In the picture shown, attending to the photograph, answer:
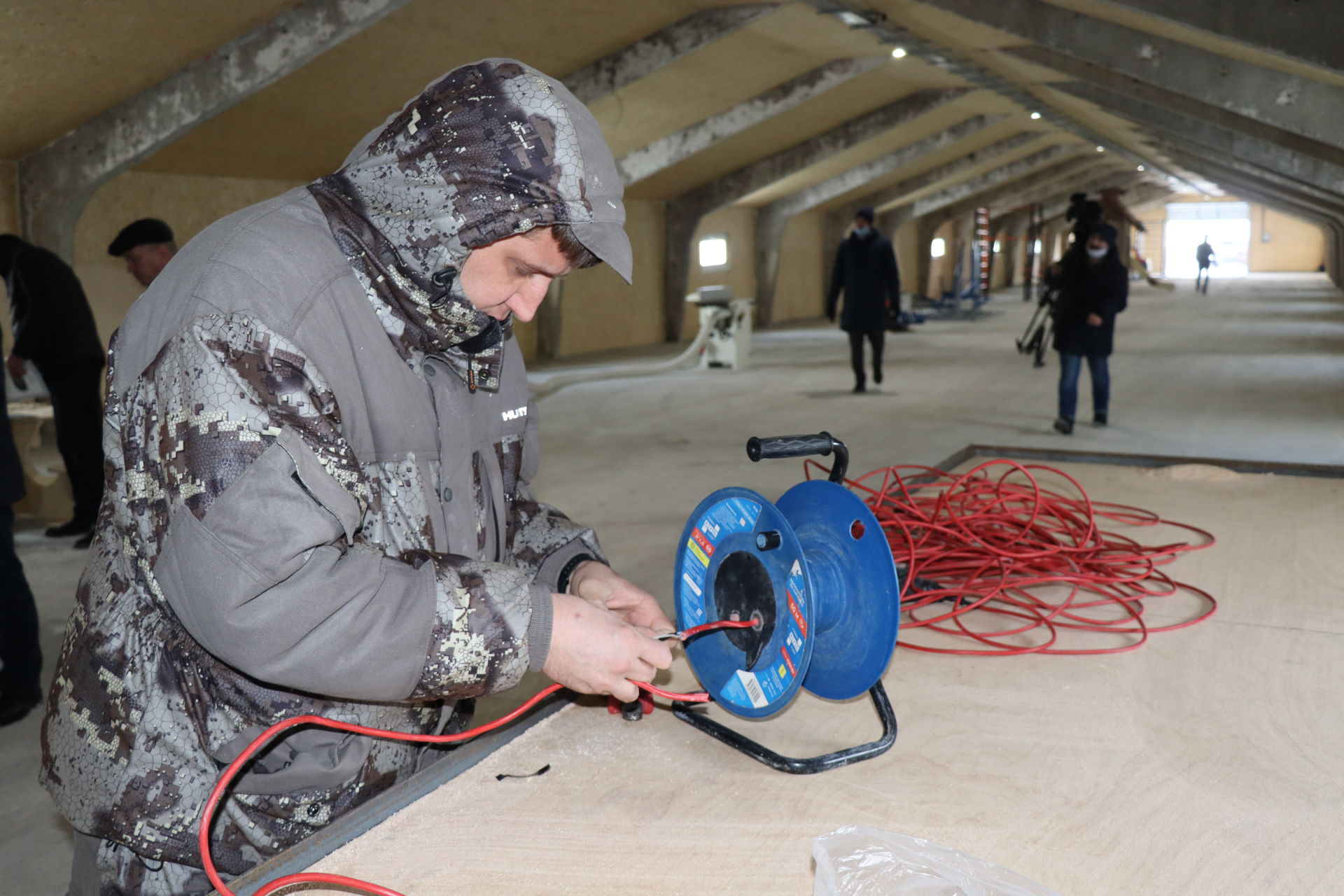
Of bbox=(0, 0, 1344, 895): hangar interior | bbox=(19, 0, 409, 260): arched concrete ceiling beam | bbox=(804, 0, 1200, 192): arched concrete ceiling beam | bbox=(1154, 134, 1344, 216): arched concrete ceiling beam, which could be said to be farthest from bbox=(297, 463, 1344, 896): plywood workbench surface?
bbox=(1154, 134, 1344, 216): arched concrete ceiling beam

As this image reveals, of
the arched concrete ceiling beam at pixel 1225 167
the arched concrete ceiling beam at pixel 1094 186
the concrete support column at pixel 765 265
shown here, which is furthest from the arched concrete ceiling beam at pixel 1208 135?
the arched concrete ceiling beam at pixel 1094 186

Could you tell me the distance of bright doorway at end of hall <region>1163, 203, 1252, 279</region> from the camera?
33.4 m

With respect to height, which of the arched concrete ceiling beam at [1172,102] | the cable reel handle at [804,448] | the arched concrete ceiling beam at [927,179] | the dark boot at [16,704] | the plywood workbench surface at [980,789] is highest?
the arched concrete ceiling beam at [927,179]

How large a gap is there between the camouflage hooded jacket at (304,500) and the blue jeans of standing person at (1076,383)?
17.2ft

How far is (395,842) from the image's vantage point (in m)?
1.07

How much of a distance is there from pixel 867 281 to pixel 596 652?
6876 millimetres

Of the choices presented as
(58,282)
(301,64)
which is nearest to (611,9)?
(301,64)

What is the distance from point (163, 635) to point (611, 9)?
21.8ft

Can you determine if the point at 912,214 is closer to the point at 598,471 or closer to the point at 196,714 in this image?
the point at 598,471

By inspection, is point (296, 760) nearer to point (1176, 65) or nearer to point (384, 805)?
point (384, 805)

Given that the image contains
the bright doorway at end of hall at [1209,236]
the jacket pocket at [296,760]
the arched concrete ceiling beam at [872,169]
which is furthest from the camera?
the bright doorway at end of hall at [1209,236]

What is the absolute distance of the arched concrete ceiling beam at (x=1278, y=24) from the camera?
399 centimetres

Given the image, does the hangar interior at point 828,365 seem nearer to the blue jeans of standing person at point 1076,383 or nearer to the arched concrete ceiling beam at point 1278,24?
the arched concrete ceiling beam at point 1278,24

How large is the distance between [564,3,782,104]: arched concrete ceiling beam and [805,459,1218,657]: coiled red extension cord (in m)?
6.07
